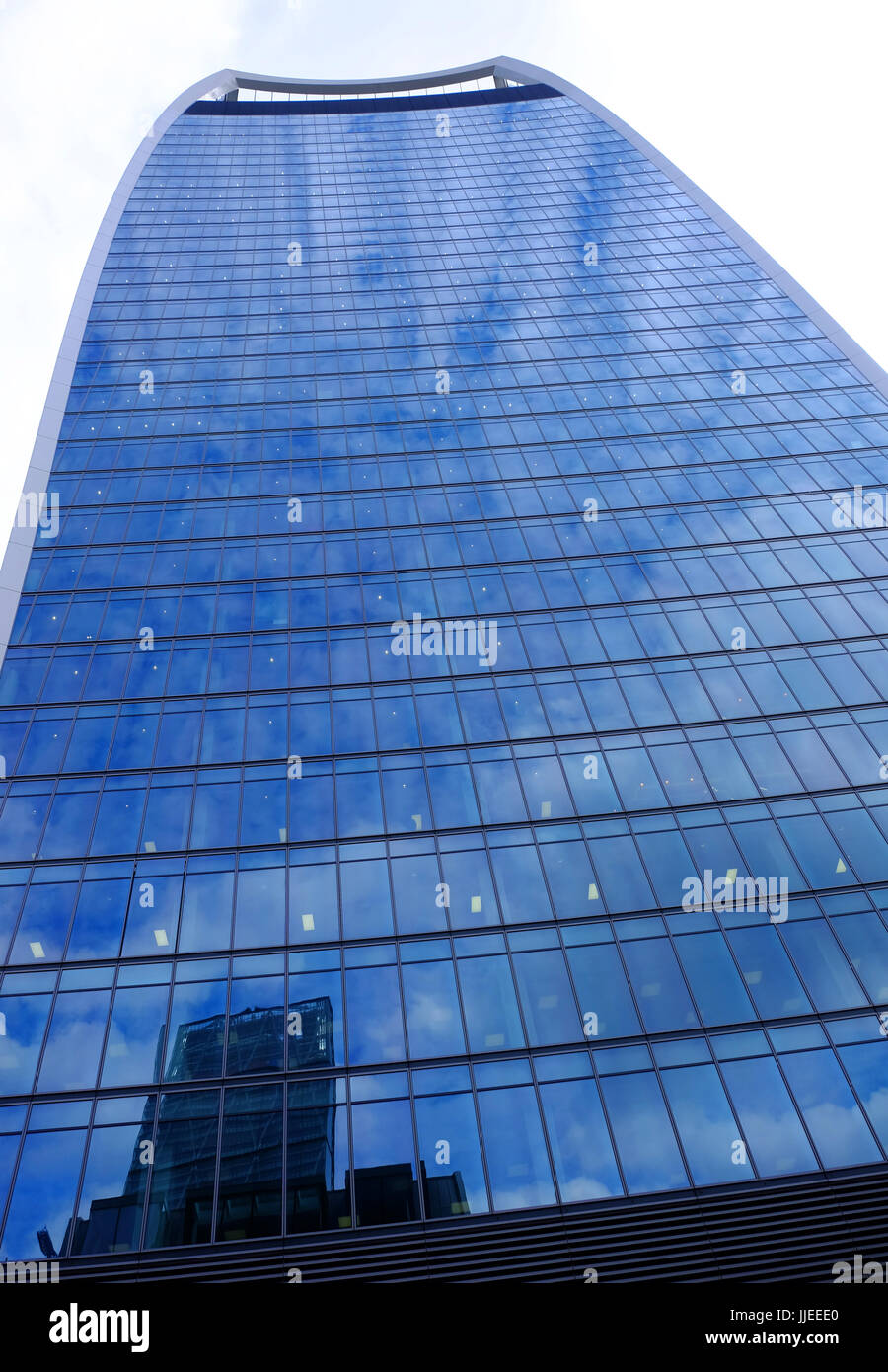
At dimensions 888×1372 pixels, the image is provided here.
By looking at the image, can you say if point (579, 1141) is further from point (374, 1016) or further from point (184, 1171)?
point (184, 1171)

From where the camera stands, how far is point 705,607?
33.5 m

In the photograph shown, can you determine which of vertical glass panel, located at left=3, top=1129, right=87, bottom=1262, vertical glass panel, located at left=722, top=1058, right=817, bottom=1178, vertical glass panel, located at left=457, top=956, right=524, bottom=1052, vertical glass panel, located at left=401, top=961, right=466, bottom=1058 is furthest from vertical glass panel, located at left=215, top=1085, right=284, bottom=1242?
vertical glass panel, located at left=722, top=1058, right=817, bottom=1178

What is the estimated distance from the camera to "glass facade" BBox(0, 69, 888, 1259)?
2078 cm

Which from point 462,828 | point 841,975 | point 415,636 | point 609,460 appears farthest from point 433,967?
point 609,460

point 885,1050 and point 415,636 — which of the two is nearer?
point 885,1050

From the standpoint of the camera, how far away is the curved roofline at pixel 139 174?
36.4 m

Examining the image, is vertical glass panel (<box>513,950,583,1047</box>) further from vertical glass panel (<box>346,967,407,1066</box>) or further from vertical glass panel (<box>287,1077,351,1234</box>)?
vertical glass panel (<box>287,1077,351,1234</box>)

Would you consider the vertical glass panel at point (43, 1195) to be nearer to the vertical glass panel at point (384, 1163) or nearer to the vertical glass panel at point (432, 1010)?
the vertical glass panel at point (384, 1163)

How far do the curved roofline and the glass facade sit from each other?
34.4 inches

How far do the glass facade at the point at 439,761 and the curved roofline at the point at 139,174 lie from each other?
87cm

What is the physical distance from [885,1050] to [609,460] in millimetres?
26536

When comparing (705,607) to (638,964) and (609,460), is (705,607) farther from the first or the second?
(638,964)
